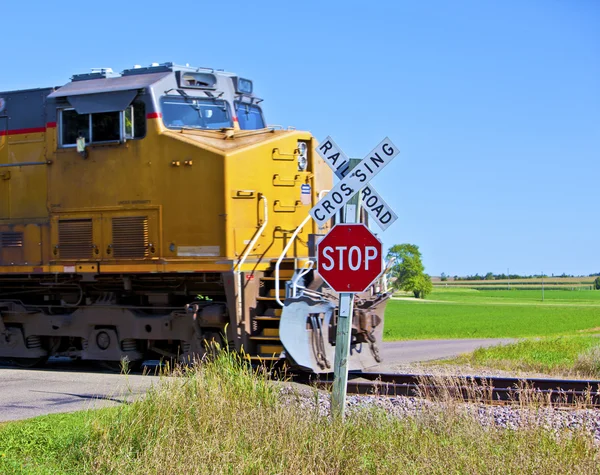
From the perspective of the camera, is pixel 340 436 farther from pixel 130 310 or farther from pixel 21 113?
pixel 21 113

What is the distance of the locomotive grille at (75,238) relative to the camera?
13898mm

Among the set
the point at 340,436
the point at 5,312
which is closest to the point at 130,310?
the point at 5,312

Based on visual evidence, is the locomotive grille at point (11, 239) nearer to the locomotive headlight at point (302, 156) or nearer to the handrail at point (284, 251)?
the handrail at point (284, 251)

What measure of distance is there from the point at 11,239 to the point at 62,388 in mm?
3830

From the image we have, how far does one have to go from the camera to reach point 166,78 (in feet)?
43.9

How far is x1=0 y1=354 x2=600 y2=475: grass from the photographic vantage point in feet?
21.9

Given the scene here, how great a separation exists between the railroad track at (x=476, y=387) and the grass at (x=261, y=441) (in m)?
1.44

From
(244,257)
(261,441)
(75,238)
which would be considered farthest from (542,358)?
(261,441)

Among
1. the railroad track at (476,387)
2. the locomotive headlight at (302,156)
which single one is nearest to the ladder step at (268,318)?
the railroad track at (476,387)

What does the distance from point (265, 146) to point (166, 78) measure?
74.5 inches

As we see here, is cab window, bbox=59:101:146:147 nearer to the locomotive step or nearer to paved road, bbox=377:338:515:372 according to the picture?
the locomotive step

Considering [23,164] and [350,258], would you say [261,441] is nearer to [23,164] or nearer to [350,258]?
[350,258]

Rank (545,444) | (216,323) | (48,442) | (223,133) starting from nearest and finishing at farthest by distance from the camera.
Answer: (545,444) → (48,442) → (216,323) → (223,133)

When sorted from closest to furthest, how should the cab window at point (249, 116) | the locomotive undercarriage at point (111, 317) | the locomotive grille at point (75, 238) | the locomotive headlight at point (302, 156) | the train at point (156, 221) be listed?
1. the train at point (156, 221)
2. the locomotive undercarriage at point (111, 317)
3. the locomotive grille at point (75, 238)
4. the locomotive headlight at point (302, 156)
5. the cab window at point (249, 116)
